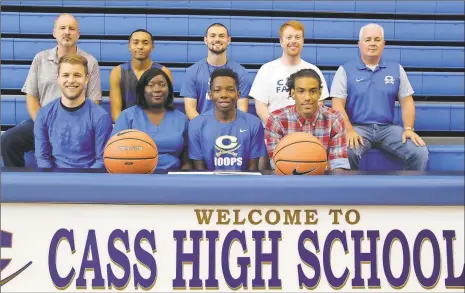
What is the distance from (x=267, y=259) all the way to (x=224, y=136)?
1.35 m

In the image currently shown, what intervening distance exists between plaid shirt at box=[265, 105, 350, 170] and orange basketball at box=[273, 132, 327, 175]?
2.21 feet

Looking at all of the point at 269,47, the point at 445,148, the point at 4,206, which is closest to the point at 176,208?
the point at 4,206

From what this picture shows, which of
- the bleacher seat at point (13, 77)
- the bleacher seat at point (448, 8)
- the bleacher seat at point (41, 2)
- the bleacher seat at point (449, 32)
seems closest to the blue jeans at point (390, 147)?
the bleacher seat at point (449, 32)

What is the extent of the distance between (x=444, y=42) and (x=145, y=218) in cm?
558

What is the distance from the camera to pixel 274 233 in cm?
237

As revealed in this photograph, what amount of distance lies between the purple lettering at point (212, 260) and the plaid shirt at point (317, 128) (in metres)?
1.09

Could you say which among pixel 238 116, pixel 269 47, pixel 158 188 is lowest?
pixel 158 188

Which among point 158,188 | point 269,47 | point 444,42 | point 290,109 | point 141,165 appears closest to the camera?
point 158,188

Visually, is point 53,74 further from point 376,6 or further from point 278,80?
point 376,6

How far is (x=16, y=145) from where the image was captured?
164 inches

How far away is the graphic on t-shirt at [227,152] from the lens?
353 centimetres

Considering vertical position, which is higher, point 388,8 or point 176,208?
point 388,8

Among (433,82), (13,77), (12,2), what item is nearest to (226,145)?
(13,77)

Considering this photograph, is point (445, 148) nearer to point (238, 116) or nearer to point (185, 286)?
point (238, 116)
